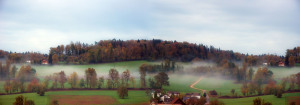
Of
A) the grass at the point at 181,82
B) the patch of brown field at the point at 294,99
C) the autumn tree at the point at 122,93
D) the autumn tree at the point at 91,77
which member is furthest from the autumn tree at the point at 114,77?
the patch of brown field at the point at 294,99

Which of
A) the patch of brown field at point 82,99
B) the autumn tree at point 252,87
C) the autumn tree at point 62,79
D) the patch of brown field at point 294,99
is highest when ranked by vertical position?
the autumn tree at point 62,79

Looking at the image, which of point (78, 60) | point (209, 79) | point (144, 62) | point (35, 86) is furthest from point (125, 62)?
point (35, 86)

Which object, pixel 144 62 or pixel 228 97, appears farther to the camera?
pixel 144 62

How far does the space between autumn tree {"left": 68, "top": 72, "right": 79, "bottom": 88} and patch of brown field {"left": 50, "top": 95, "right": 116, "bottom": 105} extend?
4.22m

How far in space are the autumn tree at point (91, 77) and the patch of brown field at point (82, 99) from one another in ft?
14.1

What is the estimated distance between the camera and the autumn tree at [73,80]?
42.4 m

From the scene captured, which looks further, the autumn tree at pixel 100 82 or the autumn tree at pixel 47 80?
the autumn tree at pixel 100 82

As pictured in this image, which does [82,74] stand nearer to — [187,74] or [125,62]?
[125,62]

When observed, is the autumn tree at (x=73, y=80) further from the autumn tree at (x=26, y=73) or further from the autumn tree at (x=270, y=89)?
the autumn tree at (x=270, y=89)

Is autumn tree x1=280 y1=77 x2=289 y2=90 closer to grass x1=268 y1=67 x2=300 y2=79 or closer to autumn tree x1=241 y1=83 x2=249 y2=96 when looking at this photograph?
grass x1=268 y1=67 x2=300 y2=79

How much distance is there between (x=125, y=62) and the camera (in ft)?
172

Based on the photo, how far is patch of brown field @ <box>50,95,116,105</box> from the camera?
36062 mm

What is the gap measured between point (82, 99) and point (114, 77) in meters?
8.43

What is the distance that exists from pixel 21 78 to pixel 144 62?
57.9ft
